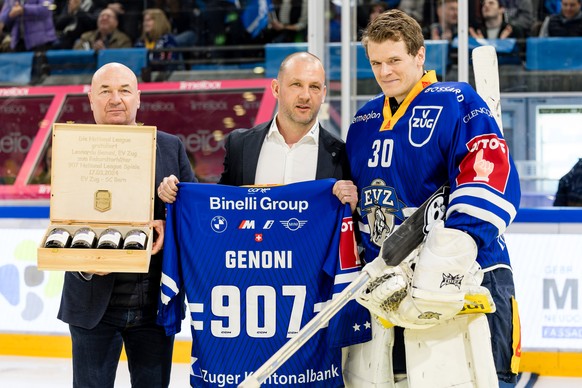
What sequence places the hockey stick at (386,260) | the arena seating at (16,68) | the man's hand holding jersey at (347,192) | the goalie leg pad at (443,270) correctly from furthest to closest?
the arena seating at (16,68) → the man's hand holding jersey at (347,192) → the hockey stick at (386,260) → the goalie leg pad at (443,270)

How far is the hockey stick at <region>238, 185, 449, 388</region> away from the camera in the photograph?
224 centimetres

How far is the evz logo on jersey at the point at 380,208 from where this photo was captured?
93.9 inches

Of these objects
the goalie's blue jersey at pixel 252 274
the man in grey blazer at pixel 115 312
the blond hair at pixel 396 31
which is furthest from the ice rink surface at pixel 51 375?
the blond hair at pixel 396 31

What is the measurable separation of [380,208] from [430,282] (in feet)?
1.12

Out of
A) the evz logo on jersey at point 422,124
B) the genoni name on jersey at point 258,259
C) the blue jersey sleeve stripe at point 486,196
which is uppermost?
the evz logo on jersey at point 422,124

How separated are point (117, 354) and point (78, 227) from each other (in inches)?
15.9

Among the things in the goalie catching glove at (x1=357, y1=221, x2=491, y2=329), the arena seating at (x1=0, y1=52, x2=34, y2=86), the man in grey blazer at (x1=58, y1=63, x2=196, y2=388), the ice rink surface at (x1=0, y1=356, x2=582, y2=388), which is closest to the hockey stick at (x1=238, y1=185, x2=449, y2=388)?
the goalie catching glove at (x1=357, y1=221, x2=491, y2=329)

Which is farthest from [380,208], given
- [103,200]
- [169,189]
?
[103,200]

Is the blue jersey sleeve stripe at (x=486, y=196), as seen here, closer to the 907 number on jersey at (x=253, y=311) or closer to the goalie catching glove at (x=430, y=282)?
the goalie catching glove at (x=430, y=282)

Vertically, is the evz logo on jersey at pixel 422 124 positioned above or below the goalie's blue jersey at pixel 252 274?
above

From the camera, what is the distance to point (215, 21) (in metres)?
5.90

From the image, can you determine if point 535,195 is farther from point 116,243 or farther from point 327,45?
point 116,243

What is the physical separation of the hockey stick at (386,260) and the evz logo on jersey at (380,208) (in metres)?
0.11

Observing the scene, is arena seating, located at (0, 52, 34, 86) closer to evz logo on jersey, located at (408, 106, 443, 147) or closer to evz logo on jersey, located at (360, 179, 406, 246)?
evz logo on jersey, located at (360, 179, 406, 246)
